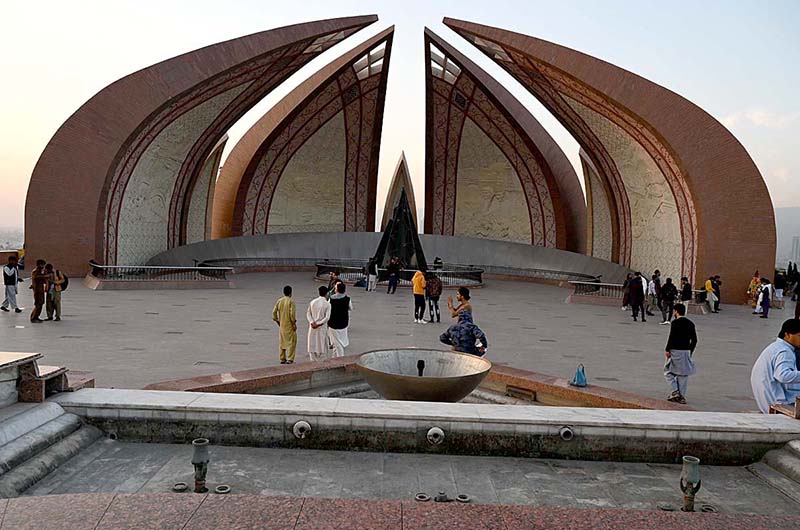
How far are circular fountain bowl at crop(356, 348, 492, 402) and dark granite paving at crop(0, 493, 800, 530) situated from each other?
4.82 feet

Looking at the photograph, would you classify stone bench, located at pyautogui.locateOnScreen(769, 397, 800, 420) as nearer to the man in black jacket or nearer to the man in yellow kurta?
the man in black jacket

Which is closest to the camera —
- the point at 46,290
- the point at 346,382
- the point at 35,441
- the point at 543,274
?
the point at 35,441

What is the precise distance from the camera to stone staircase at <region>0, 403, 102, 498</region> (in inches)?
91.6

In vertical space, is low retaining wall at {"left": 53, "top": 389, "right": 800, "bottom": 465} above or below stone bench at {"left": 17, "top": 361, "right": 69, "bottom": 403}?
below

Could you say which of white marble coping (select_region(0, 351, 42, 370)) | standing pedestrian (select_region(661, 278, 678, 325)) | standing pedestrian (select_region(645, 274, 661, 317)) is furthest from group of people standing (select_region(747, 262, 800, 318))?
white marble coping (select_region(0, 351, 42, 370))

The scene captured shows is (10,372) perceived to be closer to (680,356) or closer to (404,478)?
(404,478)

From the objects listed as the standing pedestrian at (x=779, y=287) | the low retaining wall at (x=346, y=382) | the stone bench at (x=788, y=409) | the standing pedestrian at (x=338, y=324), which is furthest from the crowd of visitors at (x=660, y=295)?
the stone bench at (x=788, y=409)

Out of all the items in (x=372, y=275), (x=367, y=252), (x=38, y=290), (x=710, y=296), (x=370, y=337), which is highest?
(x=367, y=252)

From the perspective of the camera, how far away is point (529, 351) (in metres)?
6.09

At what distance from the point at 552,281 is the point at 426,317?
8065 millimetres

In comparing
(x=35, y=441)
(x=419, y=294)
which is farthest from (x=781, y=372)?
(x=419, y=294)

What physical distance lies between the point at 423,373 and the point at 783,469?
1.91m

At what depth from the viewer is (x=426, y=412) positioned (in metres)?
2.90

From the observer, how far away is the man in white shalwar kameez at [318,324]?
514 centimetres
